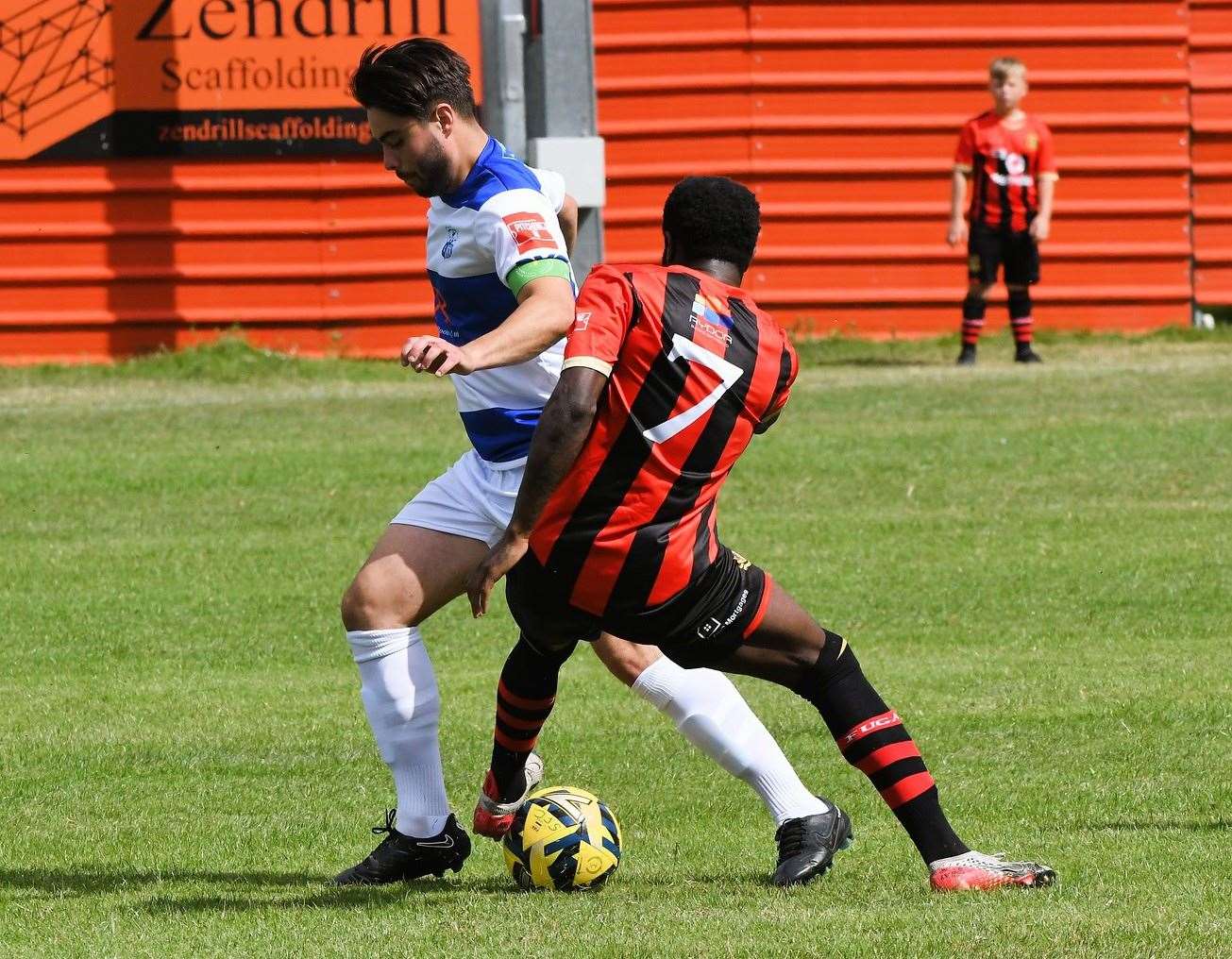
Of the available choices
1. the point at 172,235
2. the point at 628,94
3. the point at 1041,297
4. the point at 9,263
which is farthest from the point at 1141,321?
the point at 9,263

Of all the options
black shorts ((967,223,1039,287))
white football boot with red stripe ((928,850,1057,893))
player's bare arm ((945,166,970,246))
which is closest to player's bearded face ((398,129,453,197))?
white football boot with red stripe ((928,850,1057,893))

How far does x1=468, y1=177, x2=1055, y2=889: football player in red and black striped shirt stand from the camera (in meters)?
4.76

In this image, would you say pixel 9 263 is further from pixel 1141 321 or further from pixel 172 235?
pixel 1141 321

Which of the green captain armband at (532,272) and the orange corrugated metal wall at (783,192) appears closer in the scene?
the green captain armband at (532,272)

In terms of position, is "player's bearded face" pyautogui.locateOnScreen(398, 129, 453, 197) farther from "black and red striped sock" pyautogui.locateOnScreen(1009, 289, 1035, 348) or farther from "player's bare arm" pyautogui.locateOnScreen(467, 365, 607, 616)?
"black and red striped sock" pyautogui.locateOnScreen(1009, 289, 1035, 348)

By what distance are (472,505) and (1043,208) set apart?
36.2 feet

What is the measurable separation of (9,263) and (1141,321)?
367 inches

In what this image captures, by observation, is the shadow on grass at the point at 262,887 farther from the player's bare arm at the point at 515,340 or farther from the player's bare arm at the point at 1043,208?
the player's bare arm at the point at 1043,208

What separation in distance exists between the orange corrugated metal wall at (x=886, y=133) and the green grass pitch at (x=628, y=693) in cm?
156

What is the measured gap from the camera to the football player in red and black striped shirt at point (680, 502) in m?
4.76

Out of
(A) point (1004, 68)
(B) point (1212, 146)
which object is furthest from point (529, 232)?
(B) point (1212, 146)

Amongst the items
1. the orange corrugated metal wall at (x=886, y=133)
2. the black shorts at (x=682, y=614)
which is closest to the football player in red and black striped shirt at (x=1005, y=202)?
the orange corrugated metal wall at (x=886, y=133)

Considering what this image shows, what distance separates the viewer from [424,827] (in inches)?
212

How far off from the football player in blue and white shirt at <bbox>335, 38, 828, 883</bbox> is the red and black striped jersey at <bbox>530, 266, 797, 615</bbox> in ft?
1.16
